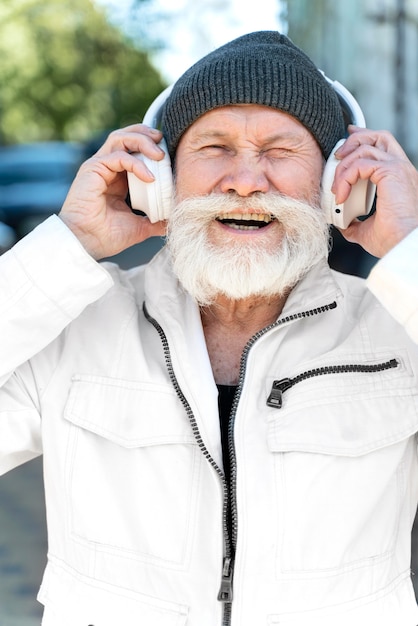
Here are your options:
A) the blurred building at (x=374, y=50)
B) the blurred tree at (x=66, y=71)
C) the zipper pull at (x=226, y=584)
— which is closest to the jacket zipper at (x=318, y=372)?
the zipper pull at (x=226, y=584)

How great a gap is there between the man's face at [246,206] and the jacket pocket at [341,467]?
37 cm

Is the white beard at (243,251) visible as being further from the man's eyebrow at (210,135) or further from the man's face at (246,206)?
the man's eyebrow at (210,135)

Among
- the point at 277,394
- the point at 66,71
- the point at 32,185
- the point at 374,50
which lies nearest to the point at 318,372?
the point at 277,394

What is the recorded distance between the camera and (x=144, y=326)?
7.84ft

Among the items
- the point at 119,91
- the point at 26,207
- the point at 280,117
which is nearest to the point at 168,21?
the point at 26,207

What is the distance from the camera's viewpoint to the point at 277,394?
2.17 metres

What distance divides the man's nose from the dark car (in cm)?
1302

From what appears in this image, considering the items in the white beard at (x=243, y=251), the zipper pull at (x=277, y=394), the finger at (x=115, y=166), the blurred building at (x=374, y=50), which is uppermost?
the finger at (x=115, y=166)

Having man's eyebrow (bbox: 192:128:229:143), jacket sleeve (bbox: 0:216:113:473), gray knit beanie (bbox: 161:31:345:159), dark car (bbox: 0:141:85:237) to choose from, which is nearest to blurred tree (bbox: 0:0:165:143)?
dark car (bbox: 0:141:85:237)

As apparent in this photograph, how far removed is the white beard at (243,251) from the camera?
7.71 feet

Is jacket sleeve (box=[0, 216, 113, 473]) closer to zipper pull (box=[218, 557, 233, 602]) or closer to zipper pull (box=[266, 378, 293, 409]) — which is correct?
zipper pull (box=[266, 378, 293, 409])

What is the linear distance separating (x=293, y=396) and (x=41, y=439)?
710mm

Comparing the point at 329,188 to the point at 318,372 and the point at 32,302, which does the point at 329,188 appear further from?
the point at 32,302

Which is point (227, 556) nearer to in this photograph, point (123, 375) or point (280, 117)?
point (123, 375)
